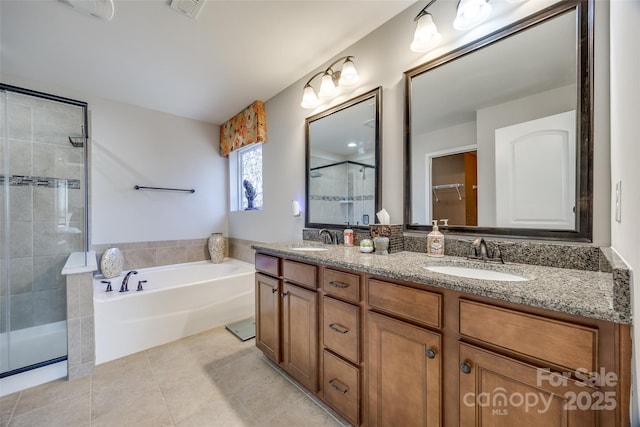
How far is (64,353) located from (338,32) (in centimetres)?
312

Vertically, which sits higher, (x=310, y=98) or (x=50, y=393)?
(x=310, y=98)

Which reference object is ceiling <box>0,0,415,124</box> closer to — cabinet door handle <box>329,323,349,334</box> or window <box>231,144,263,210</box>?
window <box>231,144,263,210</box>

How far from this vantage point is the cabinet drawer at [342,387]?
1.24 m

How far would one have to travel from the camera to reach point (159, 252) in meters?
3.20

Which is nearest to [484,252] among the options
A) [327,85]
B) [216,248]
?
[327,85]

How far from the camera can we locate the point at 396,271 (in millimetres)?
1054

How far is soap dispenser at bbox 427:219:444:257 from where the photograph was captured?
1397mm

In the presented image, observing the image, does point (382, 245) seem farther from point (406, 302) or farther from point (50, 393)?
point (50, 393)

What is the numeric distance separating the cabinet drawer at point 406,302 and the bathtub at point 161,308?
1970 millimetres

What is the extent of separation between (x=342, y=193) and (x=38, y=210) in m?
2.85

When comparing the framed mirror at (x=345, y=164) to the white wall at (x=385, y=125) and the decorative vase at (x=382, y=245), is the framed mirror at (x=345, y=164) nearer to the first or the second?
the white wall at (x=385, y=125)

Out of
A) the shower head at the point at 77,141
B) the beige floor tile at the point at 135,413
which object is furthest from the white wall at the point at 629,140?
the shower head at the point at 77,141

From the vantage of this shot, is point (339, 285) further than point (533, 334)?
Yes

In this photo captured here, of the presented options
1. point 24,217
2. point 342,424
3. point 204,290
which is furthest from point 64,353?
point 342,424
